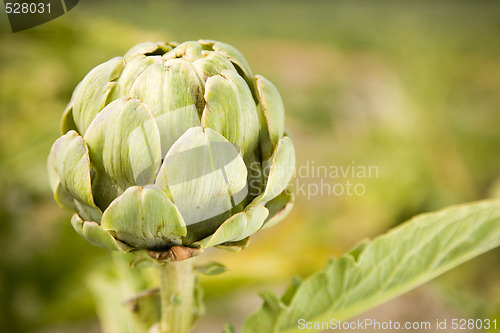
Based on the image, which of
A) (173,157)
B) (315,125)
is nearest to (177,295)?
(173,157)

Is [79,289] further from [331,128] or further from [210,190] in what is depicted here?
[331,128]

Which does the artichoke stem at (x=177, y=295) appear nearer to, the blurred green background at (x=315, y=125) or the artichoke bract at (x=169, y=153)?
the artichoke bract at (x=169, y=153)

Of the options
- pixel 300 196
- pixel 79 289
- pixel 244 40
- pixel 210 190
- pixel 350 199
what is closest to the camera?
pixel 210 190

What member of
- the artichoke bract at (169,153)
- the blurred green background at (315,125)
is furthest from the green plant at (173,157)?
the blurred green background at (315,125)

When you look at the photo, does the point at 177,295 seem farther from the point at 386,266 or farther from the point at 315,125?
the point at 315,125

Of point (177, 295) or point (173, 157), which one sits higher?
point (173, 157)

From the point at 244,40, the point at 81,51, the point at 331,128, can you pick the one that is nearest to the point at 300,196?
the point at 331,128
